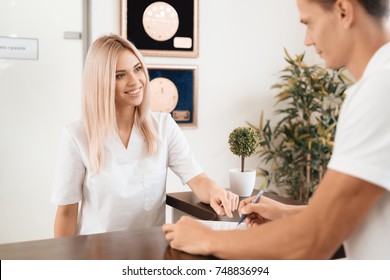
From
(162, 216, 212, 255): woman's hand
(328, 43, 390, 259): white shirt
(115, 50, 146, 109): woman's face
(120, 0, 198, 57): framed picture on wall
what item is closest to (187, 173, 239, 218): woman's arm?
(115, 50, 146, 109): woman's face

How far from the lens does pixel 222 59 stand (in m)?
4.26

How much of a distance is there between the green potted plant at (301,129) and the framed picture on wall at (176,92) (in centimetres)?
69

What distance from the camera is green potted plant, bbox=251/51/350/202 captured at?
4152 mm

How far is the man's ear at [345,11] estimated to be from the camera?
1042mm

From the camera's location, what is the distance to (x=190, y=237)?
1.31 meters

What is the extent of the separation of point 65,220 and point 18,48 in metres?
1.72

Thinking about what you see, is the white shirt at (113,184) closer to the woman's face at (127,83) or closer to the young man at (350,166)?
the woman's face at (127,83)

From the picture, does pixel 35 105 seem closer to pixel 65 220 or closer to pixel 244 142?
pixel 65 220

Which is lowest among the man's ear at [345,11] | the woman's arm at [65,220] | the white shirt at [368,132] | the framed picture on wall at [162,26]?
the woman's arm at [65,220]

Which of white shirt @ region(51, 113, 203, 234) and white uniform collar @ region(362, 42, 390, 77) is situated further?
white shirt @ region(51, 113, 203, 234)

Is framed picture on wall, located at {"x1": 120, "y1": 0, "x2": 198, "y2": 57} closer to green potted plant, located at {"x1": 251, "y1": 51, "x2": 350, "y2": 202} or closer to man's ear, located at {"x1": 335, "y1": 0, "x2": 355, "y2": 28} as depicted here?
green potted plant, located at {"x1": 251, "y1": 51, "x2": 350, "y2": 202}

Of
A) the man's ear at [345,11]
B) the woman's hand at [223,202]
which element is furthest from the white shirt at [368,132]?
the woman's hand at [223,202]

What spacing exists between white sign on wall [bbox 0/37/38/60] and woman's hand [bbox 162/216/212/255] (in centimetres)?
250
